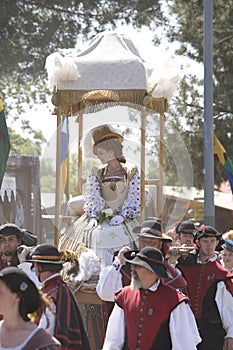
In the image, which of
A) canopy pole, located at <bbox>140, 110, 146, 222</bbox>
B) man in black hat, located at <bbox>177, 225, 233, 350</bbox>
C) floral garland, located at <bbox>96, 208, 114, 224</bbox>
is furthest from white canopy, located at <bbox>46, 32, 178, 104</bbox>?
man in black hat, located at <bbox>177, 225, 233, 350</bbox>

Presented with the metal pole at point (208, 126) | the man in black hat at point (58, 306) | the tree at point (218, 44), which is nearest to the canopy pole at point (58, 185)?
the metal pole at point (208, 126)

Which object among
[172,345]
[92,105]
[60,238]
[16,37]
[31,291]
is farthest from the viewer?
[16,37]

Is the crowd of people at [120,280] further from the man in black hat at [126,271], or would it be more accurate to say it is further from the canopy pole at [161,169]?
the canopy pole at [161,169]

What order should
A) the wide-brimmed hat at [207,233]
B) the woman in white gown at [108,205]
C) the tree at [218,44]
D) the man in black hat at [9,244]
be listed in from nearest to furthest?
the man in black hat at [9,244] → the wide-brimmed hat at [207,233] → the woman in white gown at [108,205] → the tree at [218,44]

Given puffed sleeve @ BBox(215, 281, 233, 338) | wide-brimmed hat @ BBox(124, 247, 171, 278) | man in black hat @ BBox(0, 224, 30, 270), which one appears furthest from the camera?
puffed sleeve @ BBox(215, 281, 233, 338)

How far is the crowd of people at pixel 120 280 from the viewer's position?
15.8ft

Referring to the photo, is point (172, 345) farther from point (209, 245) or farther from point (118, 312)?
point (209, 245)

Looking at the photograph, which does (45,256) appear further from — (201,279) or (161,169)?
(161,169)

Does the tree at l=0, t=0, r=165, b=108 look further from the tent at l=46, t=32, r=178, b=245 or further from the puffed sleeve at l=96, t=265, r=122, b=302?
the puffed sleeve at l=96, t=265, r=122, b=302

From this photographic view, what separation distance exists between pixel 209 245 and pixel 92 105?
2840 mm

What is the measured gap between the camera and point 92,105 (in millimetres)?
10867

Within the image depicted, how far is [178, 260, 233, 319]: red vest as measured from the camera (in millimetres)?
8633

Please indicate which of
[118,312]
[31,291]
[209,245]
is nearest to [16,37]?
[209,245]

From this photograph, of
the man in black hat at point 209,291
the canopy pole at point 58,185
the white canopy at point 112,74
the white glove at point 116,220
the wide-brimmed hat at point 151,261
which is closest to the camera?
the wide-brimmed hat at point 151,261
